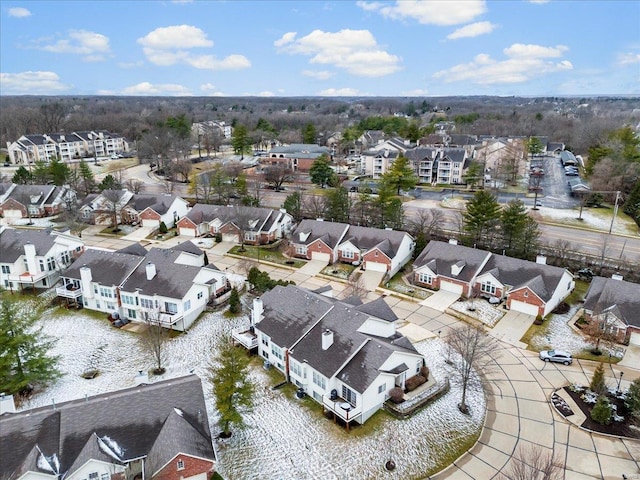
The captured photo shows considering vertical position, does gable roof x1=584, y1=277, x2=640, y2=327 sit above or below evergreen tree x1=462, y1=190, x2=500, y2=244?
below

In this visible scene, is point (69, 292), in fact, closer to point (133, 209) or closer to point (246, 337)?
point (246, 337)

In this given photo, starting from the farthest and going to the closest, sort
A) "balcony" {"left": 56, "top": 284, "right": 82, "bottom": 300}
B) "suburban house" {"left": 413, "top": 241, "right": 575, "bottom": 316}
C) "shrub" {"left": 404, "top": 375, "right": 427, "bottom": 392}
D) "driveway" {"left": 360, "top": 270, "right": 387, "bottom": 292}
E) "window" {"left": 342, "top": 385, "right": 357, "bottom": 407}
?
"driveway" {"left": 360, "top": 270, "right": 387, "bottom": 292}, "balcony" {"left": 56, "top": 284, "right": 82, "bottom": 300}, "suburban house" {"left": 413, "top": 241, "right": 575, "bottom": 316}, "shrub" {"left": 404, "top": 375, "right": 427, "bottom": 392}, "window" {"left": 342, "top": 385, "right": 357, "bottom": 407}

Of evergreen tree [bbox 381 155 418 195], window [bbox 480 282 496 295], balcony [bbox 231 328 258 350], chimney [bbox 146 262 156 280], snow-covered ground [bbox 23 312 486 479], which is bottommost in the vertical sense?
snow-covered ground [bbox 23 312 486 479]

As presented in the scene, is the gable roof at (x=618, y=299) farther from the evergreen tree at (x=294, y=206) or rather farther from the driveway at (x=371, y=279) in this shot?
the evergreen tree at (x=294, y=206)

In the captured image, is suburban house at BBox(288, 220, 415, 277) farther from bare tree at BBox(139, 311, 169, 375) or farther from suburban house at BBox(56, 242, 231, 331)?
bare tree at BBox(139, 311, 169, 375)

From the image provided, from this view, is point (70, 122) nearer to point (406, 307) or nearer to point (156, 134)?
point (156, 134)

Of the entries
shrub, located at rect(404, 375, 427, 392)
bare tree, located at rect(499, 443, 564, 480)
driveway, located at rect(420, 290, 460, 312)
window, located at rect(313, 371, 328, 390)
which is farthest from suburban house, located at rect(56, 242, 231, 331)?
bare tree, located at rect(499, 443, 564, 480)

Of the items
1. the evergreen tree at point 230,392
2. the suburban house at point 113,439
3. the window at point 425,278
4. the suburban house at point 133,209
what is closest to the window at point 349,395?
the evergreen tree at point 230,392
